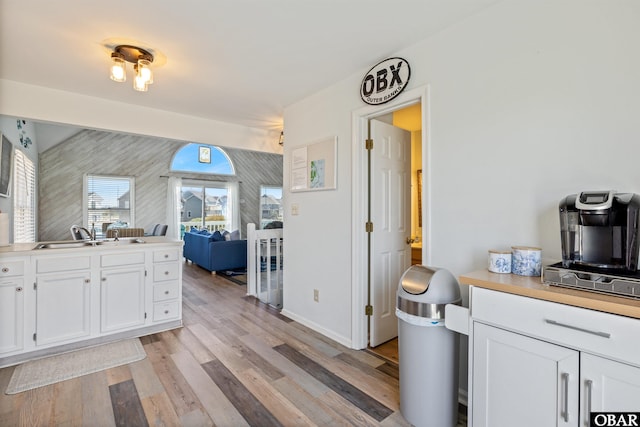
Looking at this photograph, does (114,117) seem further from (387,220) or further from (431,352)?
(431,352)

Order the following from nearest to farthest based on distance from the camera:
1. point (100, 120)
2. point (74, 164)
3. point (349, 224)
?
point (349, 224) → point (100, 120) → point (74, 164)

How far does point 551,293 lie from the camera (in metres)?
1.19

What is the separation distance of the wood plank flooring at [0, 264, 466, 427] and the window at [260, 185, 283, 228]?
21.1ft

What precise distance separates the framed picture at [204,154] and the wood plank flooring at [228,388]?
6089 millimetres

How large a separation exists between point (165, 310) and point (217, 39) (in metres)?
2.54

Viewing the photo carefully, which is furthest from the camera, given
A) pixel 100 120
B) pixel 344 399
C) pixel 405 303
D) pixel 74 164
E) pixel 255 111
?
pixel 74 164

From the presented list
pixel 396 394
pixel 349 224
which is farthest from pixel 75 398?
pixel 349 224

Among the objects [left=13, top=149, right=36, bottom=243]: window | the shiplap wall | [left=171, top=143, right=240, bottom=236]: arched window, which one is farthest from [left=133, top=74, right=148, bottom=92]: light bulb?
[left=171, top=143, right=240, bottom=236]: arched window

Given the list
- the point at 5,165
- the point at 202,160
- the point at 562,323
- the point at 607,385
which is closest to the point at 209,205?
the point at 202,160

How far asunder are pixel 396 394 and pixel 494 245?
3.80 ft

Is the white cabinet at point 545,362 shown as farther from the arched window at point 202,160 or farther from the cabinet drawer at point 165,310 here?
the arched window at point 202,160

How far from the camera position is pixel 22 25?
1962mm

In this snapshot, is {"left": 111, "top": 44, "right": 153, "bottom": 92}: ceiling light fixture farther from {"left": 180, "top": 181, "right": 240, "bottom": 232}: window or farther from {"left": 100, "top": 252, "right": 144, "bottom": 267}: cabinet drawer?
{"left": 180, "top": 181, "right": 240, "bottom": 232}: window

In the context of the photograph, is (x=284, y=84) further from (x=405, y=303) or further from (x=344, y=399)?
(x=344, y=399)
